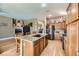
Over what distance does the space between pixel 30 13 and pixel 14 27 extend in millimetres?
475

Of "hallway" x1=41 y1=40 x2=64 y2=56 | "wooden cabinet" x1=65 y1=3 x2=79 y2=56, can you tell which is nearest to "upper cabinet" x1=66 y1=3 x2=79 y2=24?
"wooden cabinet" x1=65 y1=3 x2=79 y2=56

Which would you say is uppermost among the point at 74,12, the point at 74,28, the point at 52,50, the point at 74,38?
the point at 74,12

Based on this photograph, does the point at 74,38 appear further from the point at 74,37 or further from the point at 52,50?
the point at 52,50

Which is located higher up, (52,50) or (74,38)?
(74,38)

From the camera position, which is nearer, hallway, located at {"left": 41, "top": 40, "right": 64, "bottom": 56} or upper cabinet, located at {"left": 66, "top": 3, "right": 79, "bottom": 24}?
upper cabinet, located at {"left": 66, "top": 3, "right": 79, "bottom": 24}

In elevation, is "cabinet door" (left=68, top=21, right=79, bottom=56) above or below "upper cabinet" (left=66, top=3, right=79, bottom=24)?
below

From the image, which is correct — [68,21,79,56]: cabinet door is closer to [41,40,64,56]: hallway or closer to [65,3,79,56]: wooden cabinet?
[65,3,79,56]: wooden cabinet

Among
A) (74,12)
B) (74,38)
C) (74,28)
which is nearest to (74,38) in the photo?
(74,38)

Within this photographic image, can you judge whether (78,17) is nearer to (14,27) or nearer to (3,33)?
(14,27)

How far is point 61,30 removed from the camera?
9.79 ft

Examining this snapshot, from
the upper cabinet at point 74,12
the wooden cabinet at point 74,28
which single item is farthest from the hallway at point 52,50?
the upper cabinet at point 74,12

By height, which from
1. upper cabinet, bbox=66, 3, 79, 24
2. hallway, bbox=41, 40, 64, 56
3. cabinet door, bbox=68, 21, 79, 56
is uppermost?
upper cabinet, bbox=66, 3, 79, 24

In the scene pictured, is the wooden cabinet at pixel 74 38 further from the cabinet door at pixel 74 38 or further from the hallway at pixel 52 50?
the hallway at pixel 52 50

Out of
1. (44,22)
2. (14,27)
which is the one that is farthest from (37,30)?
(14,27)
